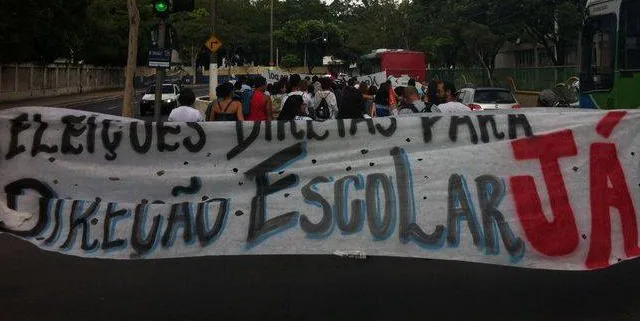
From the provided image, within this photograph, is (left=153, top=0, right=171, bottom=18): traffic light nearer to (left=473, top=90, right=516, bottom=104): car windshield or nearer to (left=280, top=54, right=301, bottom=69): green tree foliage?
(left=473, top=90, right=516, bottom=104): car windshield

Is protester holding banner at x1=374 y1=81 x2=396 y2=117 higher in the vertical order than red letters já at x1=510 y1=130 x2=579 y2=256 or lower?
higher

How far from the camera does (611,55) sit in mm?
12891

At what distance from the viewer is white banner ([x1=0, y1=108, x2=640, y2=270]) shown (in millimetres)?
5316

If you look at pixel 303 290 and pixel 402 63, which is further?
pixel 402 63

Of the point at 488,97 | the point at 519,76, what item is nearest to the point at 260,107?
→ the point at 488,97

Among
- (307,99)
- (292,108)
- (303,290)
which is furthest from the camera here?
(307,99)

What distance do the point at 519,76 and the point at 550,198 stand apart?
3258cm

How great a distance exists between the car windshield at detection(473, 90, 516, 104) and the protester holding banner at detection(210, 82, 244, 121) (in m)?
12.6

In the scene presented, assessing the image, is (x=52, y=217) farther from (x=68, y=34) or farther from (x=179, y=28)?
(x=179, y=28)

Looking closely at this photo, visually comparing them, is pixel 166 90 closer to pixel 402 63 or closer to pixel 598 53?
pixel 402 63

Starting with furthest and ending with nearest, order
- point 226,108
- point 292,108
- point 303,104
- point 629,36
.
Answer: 1. point 629,36
2. point 303,104
3. point 292,108
4. point 226,108

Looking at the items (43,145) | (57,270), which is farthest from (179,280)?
(43,145)

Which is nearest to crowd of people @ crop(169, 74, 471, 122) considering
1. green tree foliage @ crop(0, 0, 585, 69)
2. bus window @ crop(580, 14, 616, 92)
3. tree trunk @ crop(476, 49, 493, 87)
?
bus window @ crop(580, 14, 616, 92)

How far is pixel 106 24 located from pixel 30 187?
54722 millimetres
